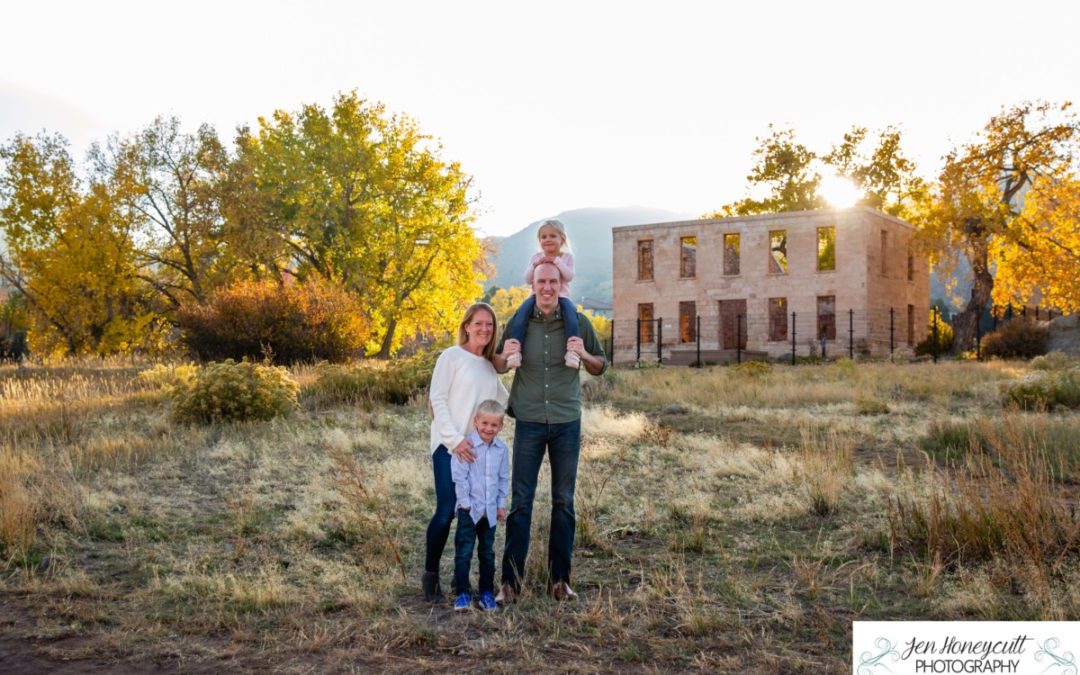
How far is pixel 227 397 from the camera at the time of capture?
1235 centimetres

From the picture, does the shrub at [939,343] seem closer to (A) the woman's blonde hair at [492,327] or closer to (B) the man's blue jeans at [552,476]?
(B) the man's blue jeans at [552,476]

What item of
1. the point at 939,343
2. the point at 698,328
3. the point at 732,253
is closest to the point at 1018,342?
the point at 939,343

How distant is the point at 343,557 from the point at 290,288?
17632 millimetres

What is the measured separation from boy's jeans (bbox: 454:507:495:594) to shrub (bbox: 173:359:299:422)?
821 cm

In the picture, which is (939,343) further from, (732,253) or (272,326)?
(272,326)

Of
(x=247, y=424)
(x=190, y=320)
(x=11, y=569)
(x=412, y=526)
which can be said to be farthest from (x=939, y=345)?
(x=11, y=569)

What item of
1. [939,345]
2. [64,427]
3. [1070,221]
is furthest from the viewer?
[939,345]

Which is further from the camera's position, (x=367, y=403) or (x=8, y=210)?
(x=8, y=210)

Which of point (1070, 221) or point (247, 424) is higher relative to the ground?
point (1070, 221)

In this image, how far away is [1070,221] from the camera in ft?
83.4

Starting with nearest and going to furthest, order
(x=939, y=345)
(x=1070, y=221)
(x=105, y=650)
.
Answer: (x=105, y=650) < (x=1070, y=221) < (x=939, y=345)

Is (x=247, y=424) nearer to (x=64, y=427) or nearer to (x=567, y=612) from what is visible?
(x=64, y=427)

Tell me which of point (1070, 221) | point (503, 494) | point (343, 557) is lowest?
point (343, 557)

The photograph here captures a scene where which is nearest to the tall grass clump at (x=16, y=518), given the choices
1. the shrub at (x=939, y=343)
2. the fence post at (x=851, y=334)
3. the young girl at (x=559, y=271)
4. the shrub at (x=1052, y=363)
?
the young girl at (x=559, y=271)
